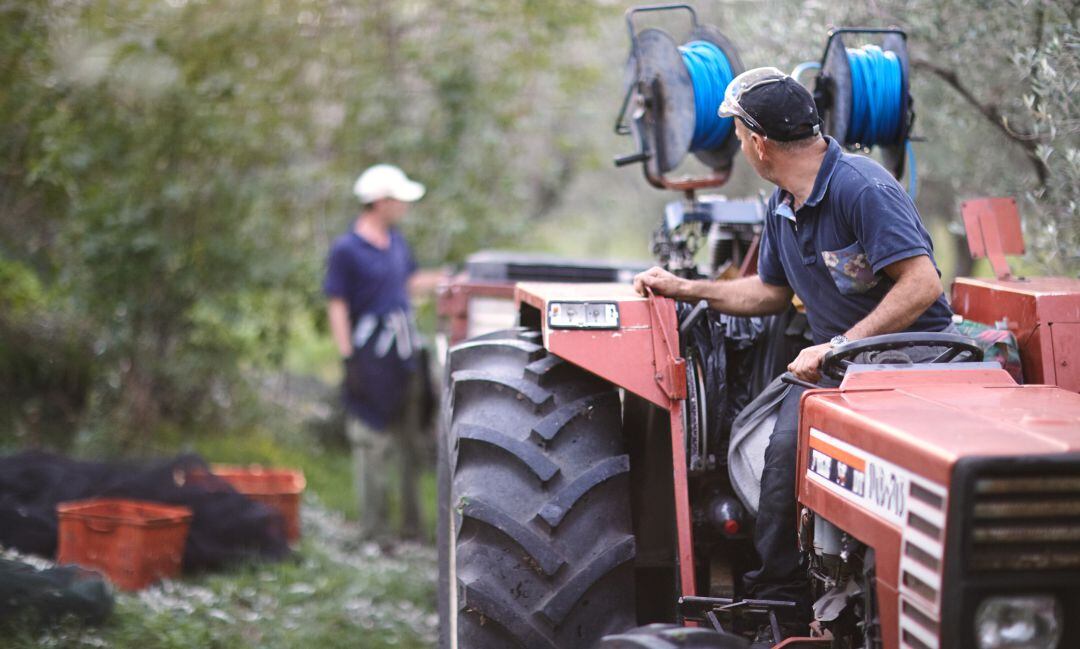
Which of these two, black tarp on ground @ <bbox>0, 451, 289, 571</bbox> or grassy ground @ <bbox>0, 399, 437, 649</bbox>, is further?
black tarp on ground @ <bbox>0, 451, 289, 571</bbox>

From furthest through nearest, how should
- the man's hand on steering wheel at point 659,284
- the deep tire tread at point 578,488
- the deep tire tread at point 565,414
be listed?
the man's hand on steering wheel at point 659,284 → the deep tire tread at point 565,414 → the deep tire tread at point 578,488

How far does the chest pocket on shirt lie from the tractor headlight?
1.29 meters

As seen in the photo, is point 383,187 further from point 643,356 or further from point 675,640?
point 675,640

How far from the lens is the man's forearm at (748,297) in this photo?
3.91 m

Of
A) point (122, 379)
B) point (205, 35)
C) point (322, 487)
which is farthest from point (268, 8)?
point (322, 487)

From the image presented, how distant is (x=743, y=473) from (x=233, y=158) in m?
5.92

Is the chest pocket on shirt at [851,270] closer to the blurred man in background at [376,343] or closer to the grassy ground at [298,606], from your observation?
the grassy ground at [298,606]

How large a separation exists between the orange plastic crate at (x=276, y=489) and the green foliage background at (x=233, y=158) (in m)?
1.70

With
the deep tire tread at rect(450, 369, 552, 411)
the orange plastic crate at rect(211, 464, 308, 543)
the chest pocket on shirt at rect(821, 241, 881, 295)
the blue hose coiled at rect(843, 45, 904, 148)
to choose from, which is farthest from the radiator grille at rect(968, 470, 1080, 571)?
the orange plastic crate at rect(211, 464, 308, 543)

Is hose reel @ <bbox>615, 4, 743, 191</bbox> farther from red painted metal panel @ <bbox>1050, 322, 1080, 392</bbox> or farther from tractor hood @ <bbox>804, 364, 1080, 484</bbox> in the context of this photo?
tractor hood @ <bbox>804, 364, 1080, 484</bbox>

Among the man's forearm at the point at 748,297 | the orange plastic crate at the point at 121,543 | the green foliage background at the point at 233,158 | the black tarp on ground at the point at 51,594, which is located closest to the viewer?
the man's forearm at the point at 748,297

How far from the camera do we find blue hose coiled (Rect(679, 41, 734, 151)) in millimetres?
4684

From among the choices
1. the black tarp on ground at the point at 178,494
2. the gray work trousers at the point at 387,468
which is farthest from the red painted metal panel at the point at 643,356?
the gray work trousers at the point at 387,468

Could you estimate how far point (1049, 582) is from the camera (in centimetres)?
230
